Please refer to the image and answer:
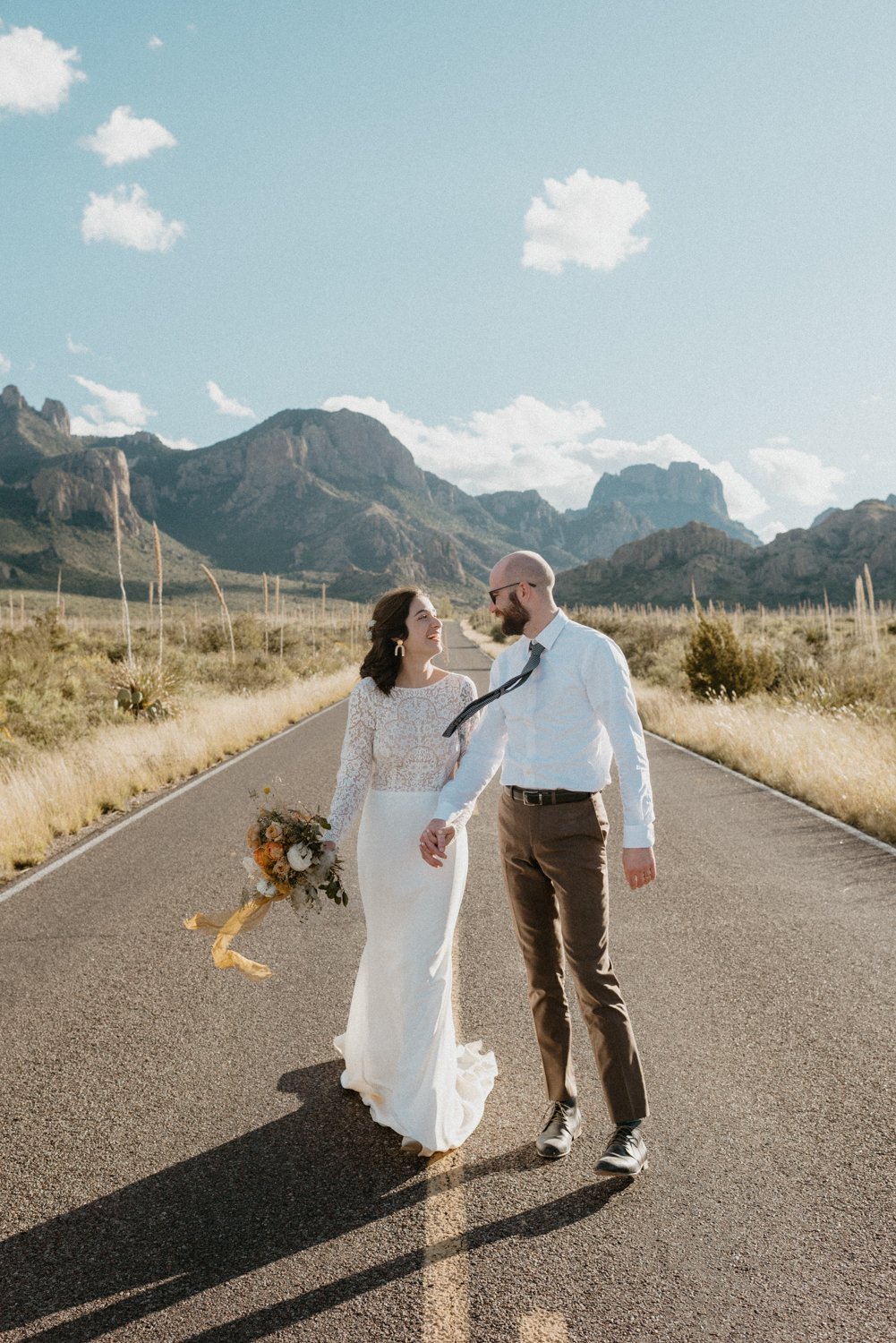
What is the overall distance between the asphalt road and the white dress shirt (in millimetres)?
1231

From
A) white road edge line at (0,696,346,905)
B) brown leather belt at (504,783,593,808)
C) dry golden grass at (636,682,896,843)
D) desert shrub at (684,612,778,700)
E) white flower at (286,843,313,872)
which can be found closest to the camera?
brown leather belt at (504,783,593,808)

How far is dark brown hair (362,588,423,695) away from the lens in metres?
3.81

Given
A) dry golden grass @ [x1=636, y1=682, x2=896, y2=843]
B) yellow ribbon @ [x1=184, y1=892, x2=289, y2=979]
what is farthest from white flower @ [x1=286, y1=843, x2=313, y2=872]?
dry golden grass @ [x1=636, y1=682, x2=896, y2=843]

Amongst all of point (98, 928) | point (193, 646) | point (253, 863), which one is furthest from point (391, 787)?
point (193, 646)

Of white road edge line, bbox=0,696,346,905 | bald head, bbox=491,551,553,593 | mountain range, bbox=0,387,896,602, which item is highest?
mountain range, bbox=0,387,896,602

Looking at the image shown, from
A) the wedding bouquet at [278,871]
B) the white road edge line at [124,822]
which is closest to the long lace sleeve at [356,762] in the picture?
the wedding bouquet at [278,871]

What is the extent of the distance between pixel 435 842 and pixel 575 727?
68cm

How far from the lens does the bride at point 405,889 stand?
139 inches

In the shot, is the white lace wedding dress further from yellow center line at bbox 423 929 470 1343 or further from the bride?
yellow center line at bbox 423 929 470 1343

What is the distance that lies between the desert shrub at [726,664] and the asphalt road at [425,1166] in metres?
14.6

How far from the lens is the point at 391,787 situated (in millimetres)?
3826

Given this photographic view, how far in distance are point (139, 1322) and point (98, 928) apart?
401 centimetres

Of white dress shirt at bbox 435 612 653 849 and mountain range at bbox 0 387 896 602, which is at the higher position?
mountain range at bbox 0 387 896 602

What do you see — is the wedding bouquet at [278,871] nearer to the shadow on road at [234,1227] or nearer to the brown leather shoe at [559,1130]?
the shadow on road at [234,1227]
